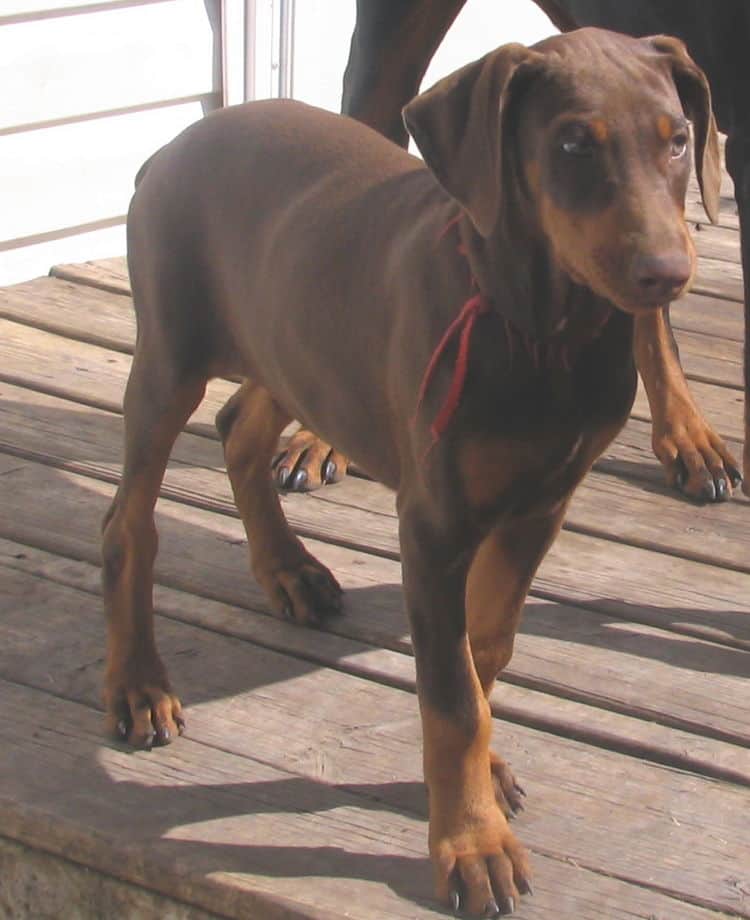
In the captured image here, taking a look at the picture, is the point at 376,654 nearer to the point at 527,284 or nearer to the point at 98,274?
the point at 527,284

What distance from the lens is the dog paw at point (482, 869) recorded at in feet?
7.98

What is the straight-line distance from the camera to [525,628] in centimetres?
325

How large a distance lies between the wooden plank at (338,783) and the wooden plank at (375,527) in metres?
0.53

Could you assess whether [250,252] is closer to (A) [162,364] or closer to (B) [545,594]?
(A) [162,364]

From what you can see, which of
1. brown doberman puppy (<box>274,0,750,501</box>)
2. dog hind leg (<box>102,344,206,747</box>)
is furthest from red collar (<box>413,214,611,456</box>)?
brown doberman puppy (<box>274,0,750,501</box>)

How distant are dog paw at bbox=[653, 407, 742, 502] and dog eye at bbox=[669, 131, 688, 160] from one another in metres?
1.65

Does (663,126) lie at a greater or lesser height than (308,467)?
greater

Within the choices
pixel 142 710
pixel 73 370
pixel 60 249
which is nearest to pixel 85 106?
pixel 60 249

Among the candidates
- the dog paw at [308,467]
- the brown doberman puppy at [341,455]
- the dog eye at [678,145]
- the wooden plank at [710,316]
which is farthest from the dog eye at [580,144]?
the wooden plank at [710,316]

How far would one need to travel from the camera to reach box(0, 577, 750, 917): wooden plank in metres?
2.58

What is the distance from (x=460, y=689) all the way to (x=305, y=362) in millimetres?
→ 615

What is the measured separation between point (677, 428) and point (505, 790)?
1484mm

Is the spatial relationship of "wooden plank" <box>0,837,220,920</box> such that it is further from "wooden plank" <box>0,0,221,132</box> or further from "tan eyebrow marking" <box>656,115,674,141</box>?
"wooden plank" <box>0,0,221,132</box>

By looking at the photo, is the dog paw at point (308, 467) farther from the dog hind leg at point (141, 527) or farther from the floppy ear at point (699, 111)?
the floppy ear at point (699, 111)
